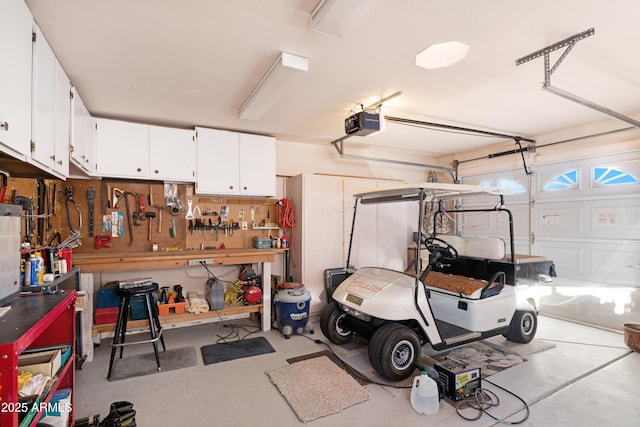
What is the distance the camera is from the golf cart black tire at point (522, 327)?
354cm

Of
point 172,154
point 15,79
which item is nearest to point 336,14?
point 15,79

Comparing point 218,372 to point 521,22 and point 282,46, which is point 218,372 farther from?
point 521,22

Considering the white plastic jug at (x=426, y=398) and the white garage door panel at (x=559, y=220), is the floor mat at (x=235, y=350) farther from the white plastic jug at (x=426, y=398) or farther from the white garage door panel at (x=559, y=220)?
the white garage door panel at (x=559, y=220)

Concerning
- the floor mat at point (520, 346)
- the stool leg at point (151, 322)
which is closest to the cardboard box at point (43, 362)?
the stool leg at point (151, 322)

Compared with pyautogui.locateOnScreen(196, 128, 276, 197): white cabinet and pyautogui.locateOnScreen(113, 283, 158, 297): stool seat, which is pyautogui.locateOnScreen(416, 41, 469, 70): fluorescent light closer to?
pyautogui.locateOnScreen(196, 128, 276, 197): white cabinet

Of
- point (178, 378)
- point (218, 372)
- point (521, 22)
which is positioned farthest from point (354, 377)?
point (521, 22)

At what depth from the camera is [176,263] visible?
3660 mm

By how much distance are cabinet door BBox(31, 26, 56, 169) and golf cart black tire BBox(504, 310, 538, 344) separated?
4543mm

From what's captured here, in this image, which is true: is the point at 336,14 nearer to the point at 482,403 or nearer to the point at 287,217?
the point at 482,403

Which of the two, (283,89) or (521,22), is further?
(283,89)

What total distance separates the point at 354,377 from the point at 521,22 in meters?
3.06

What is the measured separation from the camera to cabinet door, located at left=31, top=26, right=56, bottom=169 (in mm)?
1874

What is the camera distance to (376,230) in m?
4.97

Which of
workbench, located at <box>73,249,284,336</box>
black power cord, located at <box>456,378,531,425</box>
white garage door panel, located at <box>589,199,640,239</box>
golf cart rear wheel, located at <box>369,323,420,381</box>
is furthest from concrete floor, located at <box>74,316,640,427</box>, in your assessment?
white garage door panel, located at <box>589,199,640,239</box>
